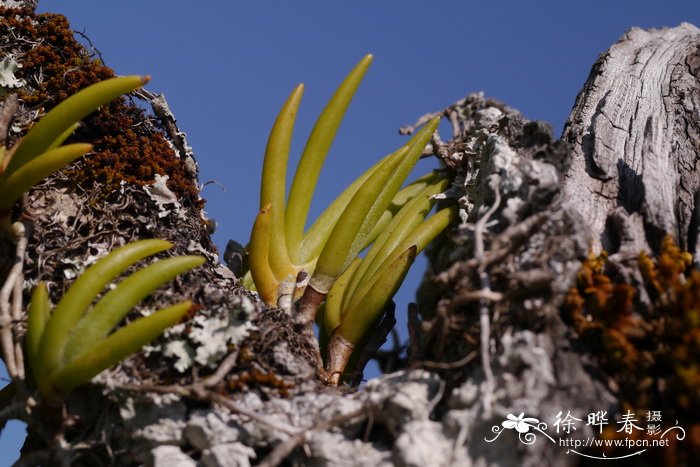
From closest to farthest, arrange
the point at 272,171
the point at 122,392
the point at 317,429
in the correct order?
the point at 317,429
the point at 122,392
the point at 272,171

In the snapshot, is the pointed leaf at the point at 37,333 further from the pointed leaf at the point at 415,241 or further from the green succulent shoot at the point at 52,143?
the pointed leaf at the point at 415,241

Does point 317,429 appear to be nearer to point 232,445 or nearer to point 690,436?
point 232,445

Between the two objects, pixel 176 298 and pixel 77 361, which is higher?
pixel 176 298

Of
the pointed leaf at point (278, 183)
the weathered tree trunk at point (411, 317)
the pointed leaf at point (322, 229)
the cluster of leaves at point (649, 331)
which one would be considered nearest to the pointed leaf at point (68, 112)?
the weathered tree trunk at point (411, 317)

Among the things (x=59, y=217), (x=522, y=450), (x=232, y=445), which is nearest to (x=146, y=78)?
(x=59, y=217)

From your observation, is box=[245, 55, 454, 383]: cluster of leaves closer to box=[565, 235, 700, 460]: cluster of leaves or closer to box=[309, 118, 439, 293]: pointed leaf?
box=[309, 118, 439, 293]: pointed leaf
